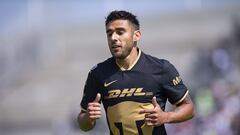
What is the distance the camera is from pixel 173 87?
4.25m

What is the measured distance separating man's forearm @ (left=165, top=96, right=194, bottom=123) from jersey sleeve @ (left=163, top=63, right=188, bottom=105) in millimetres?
38

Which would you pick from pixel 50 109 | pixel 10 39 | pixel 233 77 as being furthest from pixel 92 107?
pixel 10 39

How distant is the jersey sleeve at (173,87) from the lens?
4230mm

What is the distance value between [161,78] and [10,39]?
13.2m

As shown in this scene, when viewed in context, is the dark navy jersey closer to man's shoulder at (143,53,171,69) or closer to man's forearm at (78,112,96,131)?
man's shoulder at (143,53,171,69)

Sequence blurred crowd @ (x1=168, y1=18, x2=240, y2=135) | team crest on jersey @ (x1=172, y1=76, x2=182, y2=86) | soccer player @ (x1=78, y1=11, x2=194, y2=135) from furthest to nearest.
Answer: blurred crowd @ (x1=168, y1=18, x2=240, y2=135) < team crest on jersey @ (x1=172, y1=76, x2=182, y2=86) < soccer player @ (x1=78, y1=11, x2=194, y2=135)

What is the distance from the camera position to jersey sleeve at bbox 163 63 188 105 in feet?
13.9

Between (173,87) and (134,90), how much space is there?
0.27 m

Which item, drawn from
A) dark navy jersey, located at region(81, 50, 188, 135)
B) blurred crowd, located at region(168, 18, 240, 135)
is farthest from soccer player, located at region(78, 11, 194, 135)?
blurred crowd, located at region(168, 18, 240, 135)

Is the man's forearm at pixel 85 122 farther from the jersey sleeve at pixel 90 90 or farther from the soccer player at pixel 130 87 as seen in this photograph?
the jersey sleeve at pixel 90 90

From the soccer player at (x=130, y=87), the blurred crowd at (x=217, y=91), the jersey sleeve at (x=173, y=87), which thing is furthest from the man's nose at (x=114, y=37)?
the blurred crowd at (x=217, y=91)

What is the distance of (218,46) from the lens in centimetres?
1338

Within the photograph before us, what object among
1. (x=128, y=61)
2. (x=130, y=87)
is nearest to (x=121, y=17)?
(x=128, y=61)

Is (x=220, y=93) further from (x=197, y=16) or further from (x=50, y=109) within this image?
(x=50, y=109)
